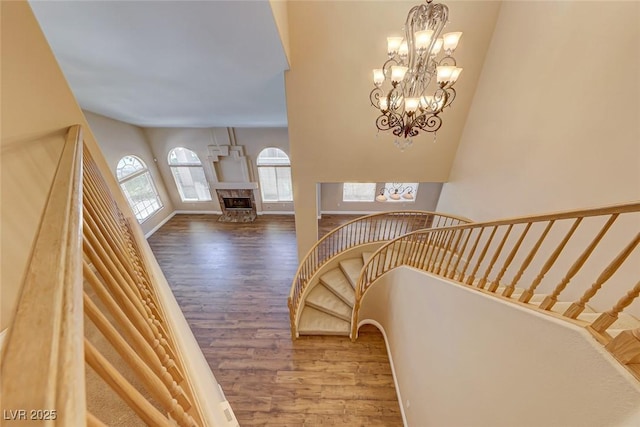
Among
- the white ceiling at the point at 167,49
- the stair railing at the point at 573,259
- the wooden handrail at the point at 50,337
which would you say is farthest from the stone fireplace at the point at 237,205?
→ the wooden handrail at the point at 50,337

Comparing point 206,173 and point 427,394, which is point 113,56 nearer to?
point 427,394

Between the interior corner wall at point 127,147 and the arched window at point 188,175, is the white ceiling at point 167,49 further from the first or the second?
the arched window at point 188,175

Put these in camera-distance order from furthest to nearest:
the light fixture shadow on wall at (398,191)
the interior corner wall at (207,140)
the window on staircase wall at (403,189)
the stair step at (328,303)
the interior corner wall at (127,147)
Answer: the window on staircase wall at (403,189), the light fixture shadow on wall at (398,191), the interior corner wall at (207,140), the interior corner wall at (127,147), the stair step at (328,303)

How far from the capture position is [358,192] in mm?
7695

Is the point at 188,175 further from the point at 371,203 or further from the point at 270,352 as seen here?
the point at 270,352

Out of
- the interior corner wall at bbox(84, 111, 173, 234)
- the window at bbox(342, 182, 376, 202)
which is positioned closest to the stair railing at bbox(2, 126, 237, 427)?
the interior corner wall at bbox(84, 111, 173, 234)

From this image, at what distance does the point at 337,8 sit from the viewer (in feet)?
9.34

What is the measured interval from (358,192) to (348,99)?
4.41 metres

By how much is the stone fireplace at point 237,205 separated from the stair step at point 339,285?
13.9 ft

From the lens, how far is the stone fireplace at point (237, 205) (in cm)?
783

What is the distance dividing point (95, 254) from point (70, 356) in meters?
0.55

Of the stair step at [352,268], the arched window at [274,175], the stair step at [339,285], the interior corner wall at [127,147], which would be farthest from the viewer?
the arched window at [274,175]

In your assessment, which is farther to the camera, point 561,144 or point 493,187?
point 493,187

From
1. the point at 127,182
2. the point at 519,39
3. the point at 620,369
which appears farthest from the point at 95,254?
the point at 127,182
